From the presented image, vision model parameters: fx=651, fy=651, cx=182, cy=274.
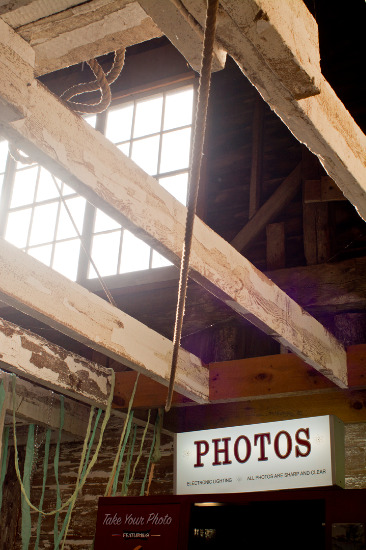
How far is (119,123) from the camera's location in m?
5.93

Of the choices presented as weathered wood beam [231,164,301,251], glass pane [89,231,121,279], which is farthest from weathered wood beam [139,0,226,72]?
glass pane [89,231,121,279]

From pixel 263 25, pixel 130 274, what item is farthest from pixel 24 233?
pixel 263 25

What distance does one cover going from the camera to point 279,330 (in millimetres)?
3150

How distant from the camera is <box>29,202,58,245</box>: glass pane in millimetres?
5785

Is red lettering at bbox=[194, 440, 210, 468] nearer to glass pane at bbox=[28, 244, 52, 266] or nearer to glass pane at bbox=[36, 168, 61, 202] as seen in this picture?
glass pane at bbox=[28, 244, 52, 266]

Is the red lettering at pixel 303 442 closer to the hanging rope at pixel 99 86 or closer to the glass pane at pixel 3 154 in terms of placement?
the hanging rope at pixel 99 86

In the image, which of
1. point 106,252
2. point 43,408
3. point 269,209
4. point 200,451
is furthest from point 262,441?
point 106,252

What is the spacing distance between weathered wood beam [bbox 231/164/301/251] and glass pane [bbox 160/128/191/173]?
90 centimetres

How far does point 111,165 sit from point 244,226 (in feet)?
8.84

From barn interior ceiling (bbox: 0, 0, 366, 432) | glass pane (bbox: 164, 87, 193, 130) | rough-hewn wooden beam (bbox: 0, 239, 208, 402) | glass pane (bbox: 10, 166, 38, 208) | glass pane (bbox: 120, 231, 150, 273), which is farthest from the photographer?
glass pane (bbox: 10, 166, 38, 208)

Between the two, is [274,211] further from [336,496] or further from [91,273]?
[336,496]

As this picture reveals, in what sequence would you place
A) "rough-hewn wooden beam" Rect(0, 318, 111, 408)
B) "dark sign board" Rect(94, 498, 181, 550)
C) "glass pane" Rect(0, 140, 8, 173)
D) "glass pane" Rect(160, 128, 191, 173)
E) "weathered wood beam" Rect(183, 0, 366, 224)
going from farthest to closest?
"glass pane" Rect(0, 140, 8, 173)
"glass pane" Rect(160, 128, 191, 173)
"rough-hewn wooden beam" Rect(0, 318, 111, 408)
"dark sign board" Rect(94, 498, 181, 550)
"weathered wood beam" Rect(183, 0, 366, 224)

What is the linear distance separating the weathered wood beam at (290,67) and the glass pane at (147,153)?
3.62 m

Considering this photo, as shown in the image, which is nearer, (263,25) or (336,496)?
(263,25)
